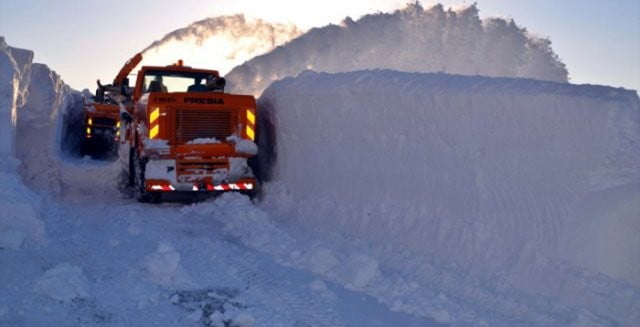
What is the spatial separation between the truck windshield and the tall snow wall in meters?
4.03

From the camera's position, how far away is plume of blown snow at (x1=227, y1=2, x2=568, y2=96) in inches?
630

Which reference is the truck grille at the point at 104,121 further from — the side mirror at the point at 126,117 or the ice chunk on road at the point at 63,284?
the ice chunk on road at the point at 63,284

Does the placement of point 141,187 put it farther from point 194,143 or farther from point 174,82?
point 174,82

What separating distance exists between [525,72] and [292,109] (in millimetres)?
7383

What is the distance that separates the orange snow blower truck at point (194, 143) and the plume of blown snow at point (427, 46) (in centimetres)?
682

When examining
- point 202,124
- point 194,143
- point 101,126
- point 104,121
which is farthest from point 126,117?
point 101,126

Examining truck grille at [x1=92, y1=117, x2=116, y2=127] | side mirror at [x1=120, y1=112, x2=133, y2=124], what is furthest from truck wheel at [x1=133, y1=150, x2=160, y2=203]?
truck grille at [x1=92, y1=117, x2=116, y2=127]

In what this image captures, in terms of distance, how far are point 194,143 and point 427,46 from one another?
8.12 meters

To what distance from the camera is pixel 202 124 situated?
11.1 m

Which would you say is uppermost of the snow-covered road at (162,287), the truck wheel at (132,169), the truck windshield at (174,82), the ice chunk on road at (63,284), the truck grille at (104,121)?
the truck windshield at (174,82)

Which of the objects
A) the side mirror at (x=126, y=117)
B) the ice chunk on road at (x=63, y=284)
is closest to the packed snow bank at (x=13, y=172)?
the ice chunk on road at (x=63, y=284)

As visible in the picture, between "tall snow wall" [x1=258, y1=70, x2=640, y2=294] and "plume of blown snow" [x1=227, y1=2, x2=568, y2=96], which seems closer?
"tall snow wall" [x1=258, y1=70, x2=640, y2=294]

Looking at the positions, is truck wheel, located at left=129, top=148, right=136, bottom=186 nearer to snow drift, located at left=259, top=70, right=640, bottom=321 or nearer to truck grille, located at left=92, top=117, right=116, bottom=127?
snow drift, located at left=259, top=70, right=640, bottom=321

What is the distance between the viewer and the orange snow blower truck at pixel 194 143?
425 inches
